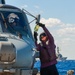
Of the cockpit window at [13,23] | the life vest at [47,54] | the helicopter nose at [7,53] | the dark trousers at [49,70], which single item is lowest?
the dark trousers at [49,70]

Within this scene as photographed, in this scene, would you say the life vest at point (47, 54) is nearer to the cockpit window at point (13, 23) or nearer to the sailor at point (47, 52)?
the sailor at point (47, 52)

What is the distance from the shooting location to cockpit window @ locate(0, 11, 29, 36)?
1293cm

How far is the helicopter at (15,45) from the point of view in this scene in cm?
1110

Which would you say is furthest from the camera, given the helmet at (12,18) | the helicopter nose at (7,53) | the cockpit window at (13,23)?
the helmet at (12,18)

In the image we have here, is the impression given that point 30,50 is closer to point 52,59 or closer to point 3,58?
point 3,58

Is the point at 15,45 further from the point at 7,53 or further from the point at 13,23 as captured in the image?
the point at 13,23

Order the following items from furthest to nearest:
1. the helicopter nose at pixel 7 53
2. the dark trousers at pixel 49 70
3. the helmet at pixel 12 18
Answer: the dark trousers at pixel 49 70, the helmet at pixel 12 18, the helicopter nose at pixel 7 53

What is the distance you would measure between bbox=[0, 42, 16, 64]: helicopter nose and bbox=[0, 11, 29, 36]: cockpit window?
1.66 m

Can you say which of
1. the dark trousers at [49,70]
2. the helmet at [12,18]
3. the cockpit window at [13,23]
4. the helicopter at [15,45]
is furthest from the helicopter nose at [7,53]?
the dark trousers at [49,70]

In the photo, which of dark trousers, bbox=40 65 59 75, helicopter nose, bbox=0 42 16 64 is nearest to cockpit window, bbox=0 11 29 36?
dark trousers, bbox=40 65 59 75

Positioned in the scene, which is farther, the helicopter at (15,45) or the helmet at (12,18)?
the helmet at (12,18)

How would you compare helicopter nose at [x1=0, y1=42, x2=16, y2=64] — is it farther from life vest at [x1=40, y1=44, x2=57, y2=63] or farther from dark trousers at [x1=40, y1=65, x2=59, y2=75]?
dark trousers at [x1=40, y1=65, x2=59, y2=75]

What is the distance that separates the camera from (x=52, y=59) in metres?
13.3

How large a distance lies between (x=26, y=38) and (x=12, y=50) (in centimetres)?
179
